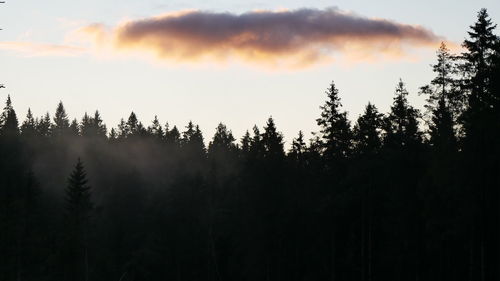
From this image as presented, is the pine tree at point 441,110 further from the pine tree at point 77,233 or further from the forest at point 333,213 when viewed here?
the pine tree at point 77,233

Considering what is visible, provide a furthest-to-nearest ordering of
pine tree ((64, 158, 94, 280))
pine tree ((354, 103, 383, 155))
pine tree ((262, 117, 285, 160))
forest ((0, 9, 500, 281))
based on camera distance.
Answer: pine tree ((64, 158, 94, 280)) → pine tree ((262, 117, 285, 160)) → pine tree ((354, 103, 383, 155)) → forest ((0, 9, 500, 281))

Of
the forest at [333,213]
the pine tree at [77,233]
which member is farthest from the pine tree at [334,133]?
the pine tree at [77,233]

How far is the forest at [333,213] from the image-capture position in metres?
43.9

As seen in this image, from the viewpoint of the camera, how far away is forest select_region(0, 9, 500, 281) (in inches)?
1729

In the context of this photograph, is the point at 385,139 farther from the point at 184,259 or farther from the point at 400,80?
the point at 184,259

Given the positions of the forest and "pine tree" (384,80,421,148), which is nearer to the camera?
the forest

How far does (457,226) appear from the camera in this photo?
48.4 m

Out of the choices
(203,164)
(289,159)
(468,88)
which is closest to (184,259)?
(289,159)

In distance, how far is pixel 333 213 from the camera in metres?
59.2

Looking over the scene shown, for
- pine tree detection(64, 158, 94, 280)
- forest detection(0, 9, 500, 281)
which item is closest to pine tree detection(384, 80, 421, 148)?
forest detection(0, 9, 500, 281)

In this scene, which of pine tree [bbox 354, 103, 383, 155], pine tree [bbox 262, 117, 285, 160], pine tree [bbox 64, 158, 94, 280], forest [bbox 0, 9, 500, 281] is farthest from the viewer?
pine tree [bbox 64, 158, 94, 280]

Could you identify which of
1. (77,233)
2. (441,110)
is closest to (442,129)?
(441,110)

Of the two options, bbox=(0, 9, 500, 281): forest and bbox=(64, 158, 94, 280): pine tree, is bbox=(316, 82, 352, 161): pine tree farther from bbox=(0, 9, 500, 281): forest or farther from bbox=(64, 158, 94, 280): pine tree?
bbox=(64, 158, 94, 280): pine tree

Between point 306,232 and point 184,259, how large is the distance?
28.3 m
